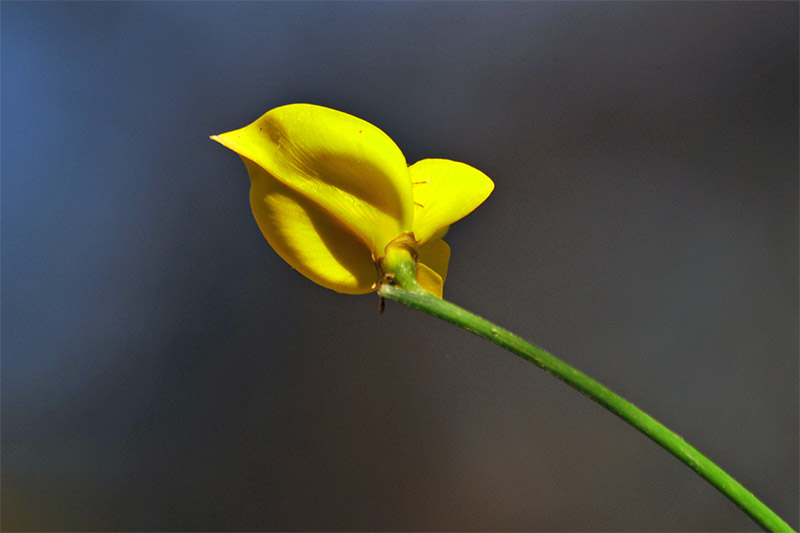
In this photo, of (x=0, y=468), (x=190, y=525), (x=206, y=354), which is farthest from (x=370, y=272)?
(x=0, y=468)

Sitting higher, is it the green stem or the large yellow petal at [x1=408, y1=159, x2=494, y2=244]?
the large yellow petal at [x1=408, y1=159, x2=494, y2=244]

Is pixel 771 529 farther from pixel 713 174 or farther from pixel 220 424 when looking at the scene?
pixel 220 424

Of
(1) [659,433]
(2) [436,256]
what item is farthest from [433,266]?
(1) [659,433]

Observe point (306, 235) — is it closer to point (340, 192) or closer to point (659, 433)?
point (340, 192)

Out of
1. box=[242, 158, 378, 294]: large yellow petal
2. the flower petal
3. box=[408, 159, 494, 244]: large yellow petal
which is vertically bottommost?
box=[242, 158, 378, 294]: large yellow petal

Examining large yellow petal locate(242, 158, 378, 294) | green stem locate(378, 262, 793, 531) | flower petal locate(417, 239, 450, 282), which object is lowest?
green stem locate(378, 262, 793, 531)

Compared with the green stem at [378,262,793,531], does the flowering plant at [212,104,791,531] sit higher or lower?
higher
